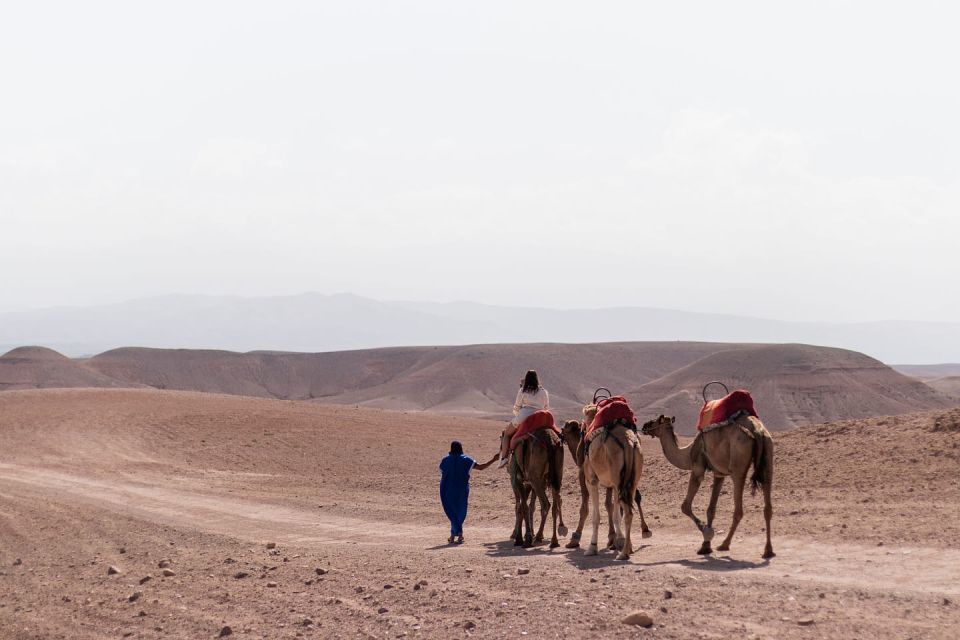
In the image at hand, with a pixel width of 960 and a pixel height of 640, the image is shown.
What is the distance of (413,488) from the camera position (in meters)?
25.9

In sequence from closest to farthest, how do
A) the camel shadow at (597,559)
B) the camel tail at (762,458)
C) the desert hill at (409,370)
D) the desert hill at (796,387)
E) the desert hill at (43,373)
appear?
the camel shadow at (597,559), the camel tail at (762,458), the desert hill at (796,387), the desert hill at (43,373), the desert hill at (409,370)

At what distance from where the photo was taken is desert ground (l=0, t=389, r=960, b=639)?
10.2 meters

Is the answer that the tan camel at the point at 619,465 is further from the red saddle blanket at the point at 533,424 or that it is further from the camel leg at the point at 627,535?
the red saddle blanket at the point at 533,424

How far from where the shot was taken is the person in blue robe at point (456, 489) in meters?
16.6

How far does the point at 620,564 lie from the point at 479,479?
14351 millimetres

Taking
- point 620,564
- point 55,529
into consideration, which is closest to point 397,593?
point 620,564

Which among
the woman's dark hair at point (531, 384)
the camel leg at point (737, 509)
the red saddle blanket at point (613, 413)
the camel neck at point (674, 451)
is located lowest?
the camel leg at point (737, 509)

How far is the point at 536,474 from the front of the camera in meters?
15.2

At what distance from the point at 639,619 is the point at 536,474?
18.7ft

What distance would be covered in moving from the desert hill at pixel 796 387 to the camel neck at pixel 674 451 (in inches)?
1920

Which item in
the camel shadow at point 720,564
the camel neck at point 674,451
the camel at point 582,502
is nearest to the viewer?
the camel shadow at point 720,564

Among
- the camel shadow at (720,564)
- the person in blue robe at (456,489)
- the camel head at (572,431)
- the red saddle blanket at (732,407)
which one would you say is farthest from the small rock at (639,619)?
the person in blue robe at (456,489)

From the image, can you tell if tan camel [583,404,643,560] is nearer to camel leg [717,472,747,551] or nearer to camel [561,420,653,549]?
camel [561,420,653,549]

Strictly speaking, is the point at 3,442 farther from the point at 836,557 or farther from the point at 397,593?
the point at 836,557
